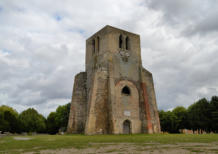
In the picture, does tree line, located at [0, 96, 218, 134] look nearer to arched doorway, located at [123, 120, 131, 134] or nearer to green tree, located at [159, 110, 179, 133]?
green tree, located at [159, 110, 179, 133]

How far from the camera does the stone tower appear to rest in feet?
94.2

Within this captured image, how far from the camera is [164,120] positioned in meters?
57.2

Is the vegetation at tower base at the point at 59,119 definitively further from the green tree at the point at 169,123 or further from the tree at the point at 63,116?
the green tree at the point at 169,123

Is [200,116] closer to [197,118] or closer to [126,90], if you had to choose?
[197,118]

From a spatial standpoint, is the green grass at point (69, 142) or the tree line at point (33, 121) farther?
the tree line at point (33, 121)

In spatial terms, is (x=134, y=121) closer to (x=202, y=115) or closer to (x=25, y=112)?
(x=202, y=115)

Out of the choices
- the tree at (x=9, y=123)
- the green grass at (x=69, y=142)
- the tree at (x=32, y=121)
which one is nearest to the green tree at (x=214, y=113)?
the green grass at (x=69, y=142)

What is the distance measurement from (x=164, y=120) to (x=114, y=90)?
3159cm

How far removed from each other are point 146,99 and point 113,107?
5580mm

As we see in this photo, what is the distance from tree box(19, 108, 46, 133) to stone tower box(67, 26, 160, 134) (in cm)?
2869

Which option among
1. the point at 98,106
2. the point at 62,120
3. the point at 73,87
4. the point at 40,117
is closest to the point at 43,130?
the point at 40,117

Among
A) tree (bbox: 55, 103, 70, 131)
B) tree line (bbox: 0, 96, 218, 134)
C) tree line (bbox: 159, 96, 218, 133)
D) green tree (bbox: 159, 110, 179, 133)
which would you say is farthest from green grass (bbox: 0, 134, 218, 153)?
green tree (bbox: 159, 110, 179, 133)

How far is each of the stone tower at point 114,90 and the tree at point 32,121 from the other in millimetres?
28688

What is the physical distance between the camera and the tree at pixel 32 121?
56906mm
